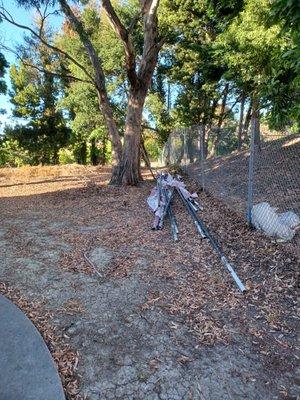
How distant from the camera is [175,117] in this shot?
1995 centimetres

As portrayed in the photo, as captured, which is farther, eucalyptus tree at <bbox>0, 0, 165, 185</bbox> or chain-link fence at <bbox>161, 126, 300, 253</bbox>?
eucalyptus tree at <bbox>0, 0, 165, 185</bbox>

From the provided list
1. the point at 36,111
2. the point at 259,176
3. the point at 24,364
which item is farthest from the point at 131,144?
the point at 36,111

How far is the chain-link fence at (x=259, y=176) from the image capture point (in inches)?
219

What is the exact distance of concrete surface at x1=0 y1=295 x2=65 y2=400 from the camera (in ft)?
8.30

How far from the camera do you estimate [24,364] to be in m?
2.81

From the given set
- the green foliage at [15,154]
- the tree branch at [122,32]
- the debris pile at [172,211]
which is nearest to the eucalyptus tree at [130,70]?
the tree branch at [122,32]

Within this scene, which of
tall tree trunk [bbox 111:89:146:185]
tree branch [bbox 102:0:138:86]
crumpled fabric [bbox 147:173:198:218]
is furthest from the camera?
tall tree trunk [bbox 111:89:146:185]

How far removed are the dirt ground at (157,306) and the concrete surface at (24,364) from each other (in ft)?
0.33

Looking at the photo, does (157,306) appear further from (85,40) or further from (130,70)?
(85,40)

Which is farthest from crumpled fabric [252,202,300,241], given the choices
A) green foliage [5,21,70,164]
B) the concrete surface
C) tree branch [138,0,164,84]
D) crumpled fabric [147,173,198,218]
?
green foliage [5,21,70,164]

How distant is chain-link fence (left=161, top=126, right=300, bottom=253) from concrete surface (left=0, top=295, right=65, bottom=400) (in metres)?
3.67

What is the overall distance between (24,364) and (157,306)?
1383 millimetres

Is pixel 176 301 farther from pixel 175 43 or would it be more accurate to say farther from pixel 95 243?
pixel 175 43

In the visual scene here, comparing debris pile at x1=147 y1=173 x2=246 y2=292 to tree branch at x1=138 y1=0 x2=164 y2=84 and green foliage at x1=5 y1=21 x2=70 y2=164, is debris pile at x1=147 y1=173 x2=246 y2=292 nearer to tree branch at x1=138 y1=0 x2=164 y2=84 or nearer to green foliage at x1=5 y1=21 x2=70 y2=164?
tree branch at x1=138 y1=0 x2=164 y2=84
